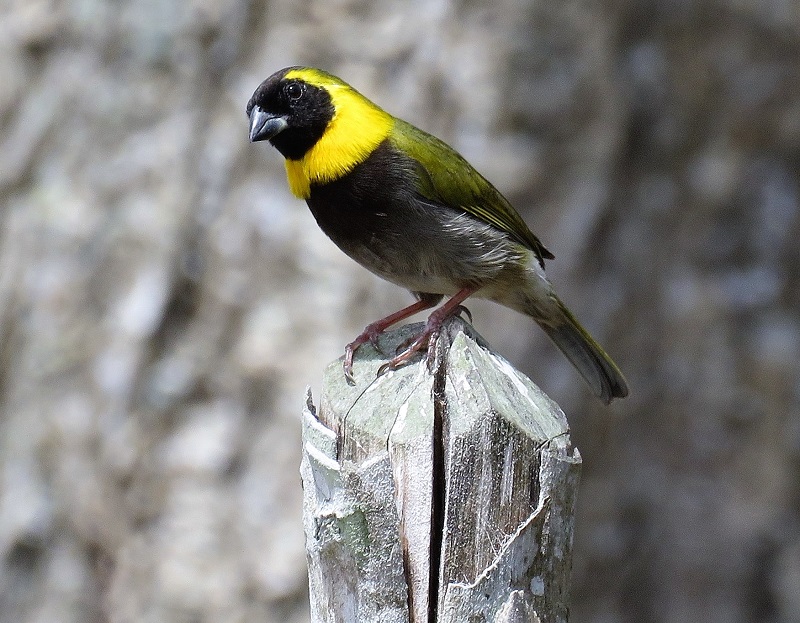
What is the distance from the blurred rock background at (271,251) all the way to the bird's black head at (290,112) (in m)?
1.48

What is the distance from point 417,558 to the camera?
215 cm

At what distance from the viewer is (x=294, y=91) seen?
404 cm

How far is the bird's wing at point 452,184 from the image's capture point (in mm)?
3998

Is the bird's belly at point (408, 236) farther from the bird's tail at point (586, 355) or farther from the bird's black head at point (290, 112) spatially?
the bird's tail at point (586, 355)

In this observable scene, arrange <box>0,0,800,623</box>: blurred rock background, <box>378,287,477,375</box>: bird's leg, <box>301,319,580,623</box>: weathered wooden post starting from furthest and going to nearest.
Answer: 1. <box>0,0,800,623</box>: blurred rock background
2. <box>378,287,477,375</box>: bird's leg
3. <box>301,319,580,623</box>: weathered wooden post

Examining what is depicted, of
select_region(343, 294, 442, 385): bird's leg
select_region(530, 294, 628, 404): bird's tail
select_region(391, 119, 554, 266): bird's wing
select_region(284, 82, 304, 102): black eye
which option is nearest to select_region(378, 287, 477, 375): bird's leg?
select_region(343, 294, 442, 385): bird's leg

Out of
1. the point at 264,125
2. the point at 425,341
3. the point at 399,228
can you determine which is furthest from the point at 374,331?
the point at 264,125

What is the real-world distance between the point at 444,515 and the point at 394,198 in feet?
6.37

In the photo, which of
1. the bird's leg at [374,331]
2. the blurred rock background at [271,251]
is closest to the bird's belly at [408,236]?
the bird's leg at [374,331]

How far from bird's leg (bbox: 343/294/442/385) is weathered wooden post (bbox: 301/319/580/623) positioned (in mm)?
357

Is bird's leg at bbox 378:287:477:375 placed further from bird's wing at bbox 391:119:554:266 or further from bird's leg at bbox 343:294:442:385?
bird's wing at bbox 391:119:554:266

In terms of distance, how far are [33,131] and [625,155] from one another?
11.2 feet

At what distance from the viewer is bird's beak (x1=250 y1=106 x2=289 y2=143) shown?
3931 mm

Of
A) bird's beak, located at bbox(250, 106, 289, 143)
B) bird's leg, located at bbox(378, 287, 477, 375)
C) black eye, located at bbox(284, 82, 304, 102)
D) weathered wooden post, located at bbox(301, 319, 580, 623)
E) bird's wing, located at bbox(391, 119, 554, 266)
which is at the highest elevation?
black eye, located at bbox(284, 82, 304, 102)
